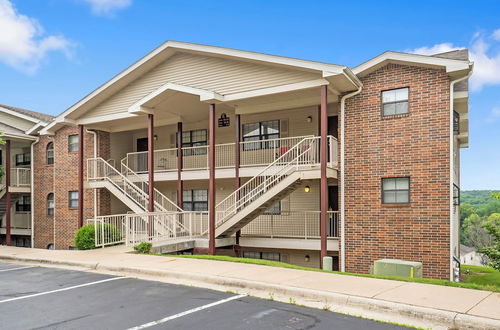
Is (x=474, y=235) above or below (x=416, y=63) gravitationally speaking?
below

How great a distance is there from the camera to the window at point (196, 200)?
66.2 ft

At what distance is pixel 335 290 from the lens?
24.4 feet

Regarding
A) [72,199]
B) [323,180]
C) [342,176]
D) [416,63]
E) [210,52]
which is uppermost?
[210,52]

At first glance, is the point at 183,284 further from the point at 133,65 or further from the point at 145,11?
the point at 145,11

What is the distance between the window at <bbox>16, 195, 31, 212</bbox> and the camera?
85.9 ft

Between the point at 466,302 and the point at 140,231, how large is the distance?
11161mm

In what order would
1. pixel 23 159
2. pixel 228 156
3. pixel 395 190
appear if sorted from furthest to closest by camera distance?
pixel 23 159, pixel 228 156, pixel 395 190

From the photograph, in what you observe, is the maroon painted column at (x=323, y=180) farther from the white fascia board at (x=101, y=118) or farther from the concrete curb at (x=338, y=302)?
the white fascia board at (x=101, y=118)

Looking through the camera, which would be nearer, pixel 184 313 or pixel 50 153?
pixel 184 313

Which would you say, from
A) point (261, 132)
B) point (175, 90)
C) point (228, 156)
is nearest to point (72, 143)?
point (228, 156)

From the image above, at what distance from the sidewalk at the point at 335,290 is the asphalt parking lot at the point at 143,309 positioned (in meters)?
0.49

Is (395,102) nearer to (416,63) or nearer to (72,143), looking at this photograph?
(416,63)

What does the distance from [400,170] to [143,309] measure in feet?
31.4

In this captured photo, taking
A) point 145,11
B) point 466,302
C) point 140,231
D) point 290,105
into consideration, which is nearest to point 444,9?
point 145,11
